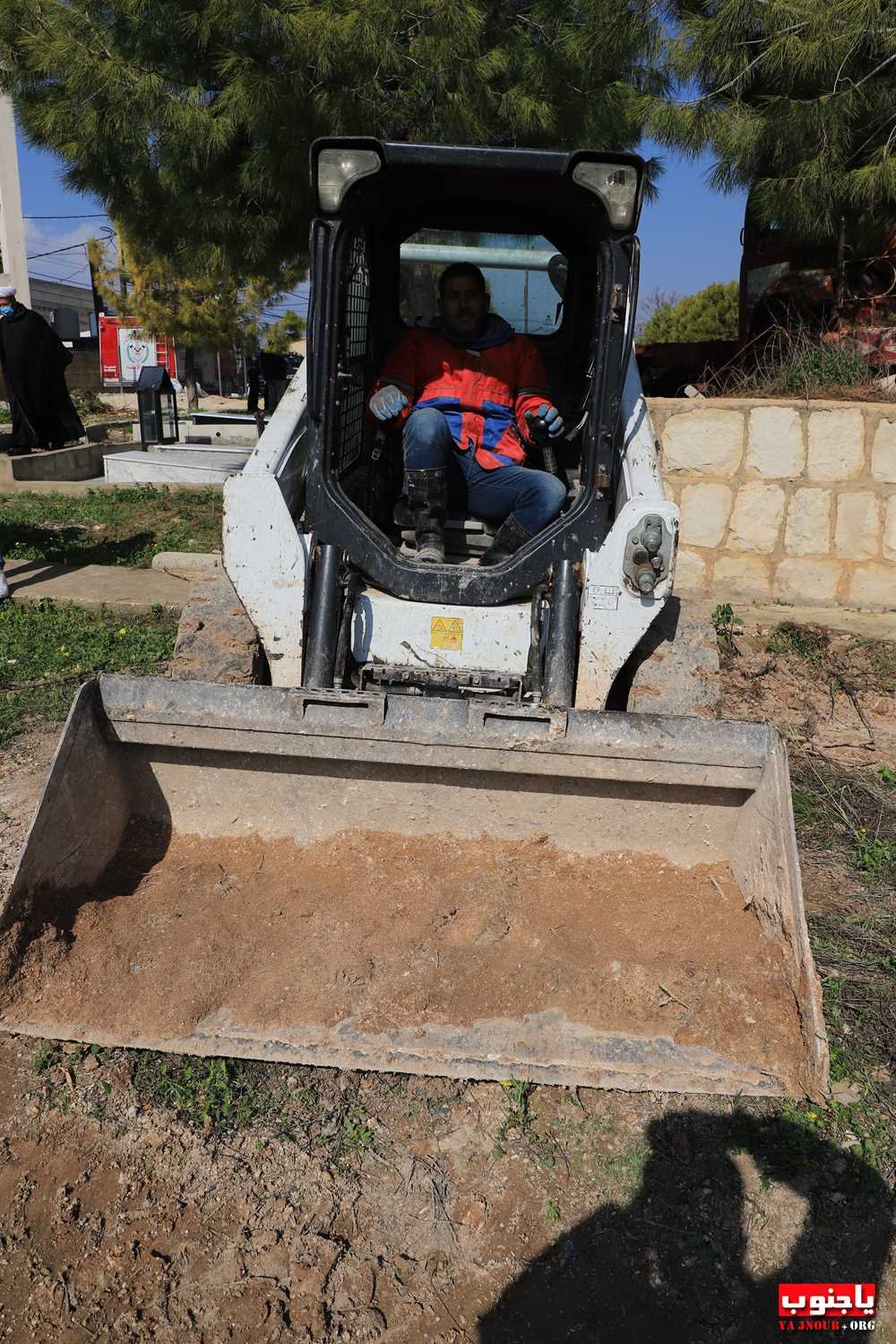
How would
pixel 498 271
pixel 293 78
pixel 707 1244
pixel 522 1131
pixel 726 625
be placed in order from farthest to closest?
pixel 293 78 → pixel 726 625 → pixel 498 271 → pixel 522 1131 → pixel 707 1244

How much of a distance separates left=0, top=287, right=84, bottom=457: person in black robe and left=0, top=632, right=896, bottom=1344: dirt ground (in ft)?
24.1

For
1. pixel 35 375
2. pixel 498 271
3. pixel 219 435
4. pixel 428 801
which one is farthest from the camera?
pixel 219 435

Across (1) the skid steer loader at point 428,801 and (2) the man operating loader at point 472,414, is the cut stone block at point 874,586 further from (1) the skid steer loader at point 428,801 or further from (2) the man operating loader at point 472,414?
(2) the man operating loader at point 472,414

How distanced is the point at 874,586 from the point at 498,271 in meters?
3.27

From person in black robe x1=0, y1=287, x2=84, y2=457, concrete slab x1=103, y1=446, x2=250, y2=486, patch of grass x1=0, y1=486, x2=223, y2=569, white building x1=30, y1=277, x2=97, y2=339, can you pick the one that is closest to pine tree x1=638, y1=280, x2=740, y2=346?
concrete slab x1=103, y1=446, x2=250, y2=486

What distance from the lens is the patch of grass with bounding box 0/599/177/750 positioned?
180 inches

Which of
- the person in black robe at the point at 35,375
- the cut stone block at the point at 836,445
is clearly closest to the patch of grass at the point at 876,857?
the cut stone block at the point at 836,445

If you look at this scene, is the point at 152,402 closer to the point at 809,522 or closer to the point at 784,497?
the point at 784,497

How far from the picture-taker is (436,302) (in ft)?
14.4

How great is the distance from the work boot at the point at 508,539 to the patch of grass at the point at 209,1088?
200 cm

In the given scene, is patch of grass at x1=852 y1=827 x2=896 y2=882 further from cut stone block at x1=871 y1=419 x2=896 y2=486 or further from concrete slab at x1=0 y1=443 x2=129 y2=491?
concrete slab at x1=0 y1=443 x2=129 y2=491

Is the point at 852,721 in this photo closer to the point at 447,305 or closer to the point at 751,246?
the point at 447,305

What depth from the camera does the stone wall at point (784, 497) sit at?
5969mm

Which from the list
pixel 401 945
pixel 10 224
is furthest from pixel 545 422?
pixel 10 224
